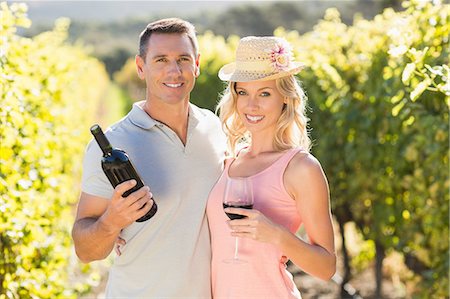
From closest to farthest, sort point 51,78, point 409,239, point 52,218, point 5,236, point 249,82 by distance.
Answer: point 249,82
point 5,236
point 52,218
point 409,239
point 51,78

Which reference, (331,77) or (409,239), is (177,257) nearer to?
(409,239)

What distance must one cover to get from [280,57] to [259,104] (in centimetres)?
23

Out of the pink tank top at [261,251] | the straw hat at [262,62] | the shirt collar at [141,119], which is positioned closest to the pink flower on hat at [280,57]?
the straw hat at [262,62]

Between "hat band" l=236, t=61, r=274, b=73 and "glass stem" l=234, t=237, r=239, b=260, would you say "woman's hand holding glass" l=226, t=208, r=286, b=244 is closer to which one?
"glass stem" l=234, t=237, r=239, b=260

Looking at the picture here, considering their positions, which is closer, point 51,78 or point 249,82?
point 249,82

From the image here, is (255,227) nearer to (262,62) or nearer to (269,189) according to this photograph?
(269,189)

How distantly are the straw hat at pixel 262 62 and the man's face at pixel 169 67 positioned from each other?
17 cm

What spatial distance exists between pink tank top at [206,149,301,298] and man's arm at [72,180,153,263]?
1.43 feet

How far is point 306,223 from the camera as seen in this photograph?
10.3 ft

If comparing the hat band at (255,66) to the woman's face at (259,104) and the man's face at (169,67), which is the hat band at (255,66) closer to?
the woman's face at (259,104)

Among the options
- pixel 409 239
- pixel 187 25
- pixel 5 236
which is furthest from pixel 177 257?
pixel 409 239

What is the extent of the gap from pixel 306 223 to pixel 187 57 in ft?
3.02

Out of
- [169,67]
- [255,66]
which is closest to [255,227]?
[255,66]

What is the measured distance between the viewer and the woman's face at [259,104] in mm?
3330
